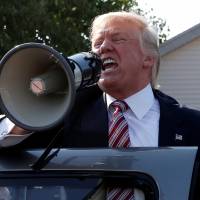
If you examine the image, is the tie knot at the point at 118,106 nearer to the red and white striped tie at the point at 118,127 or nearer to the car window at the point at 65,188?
the red and white striped tie at the point at 118,127

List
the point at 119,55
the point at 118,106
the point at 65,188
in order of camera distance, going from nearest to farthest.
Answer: the point at 65,188, the point at 118,106, the point at 119,55

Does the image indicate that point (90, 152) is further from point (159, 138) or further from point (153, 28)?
point (153, 28)

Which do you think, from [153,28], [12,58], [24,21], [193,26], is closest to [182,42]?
[193,26]

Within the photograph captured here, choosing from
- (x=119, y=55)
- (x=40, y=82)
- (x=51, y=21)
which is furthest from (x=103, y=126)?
(x=51, y=21)

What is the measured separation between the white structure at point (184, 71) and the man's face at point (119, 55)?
12517mm

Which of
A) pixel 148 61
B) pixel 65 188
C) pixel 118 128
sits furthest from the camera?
pixel 148 61

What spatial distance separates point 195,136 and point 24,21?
1566 cm

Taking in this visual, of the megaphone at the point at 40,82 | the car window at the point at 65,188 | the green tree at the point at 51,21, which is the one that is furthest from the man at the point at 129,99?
the green tree at the point at 51,21

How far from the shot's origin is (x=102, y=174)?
284 cm

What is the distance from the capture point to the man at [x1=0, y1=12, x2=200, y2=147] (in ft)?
11.2

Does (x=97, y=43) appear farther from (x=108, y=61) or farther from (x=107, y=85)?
(x=107, y=85)

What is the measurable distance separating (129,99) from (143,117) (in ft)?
0.49

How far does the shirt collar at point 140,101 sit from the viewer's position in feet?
11.6

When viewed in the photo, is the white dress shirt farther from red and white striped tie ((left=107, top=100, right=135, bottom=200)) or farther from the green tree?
the green tree
